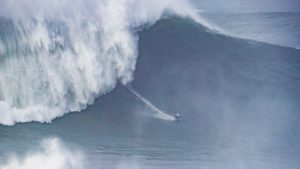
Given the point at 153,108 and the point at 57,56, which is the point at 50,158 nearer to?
the point at 57,56

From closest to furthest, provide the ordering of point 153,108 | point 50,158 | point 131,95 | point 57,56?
1. point 50,158
2. point 57,56
3. point 153,108
4. point 131,95

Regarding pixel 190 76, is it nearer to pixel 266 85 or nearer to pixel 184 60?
pixel 184 60

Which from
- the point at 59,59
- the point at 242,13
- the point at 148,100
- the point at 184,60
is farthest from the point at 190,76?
the point at 242,13

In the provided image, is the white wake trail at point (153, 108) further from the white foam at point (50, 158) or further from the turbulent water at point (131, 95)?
the white foam at point (50, 158)

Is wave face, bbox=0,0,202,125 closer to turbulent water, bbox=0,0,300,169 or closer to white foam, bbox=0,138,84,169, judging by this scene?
turbulent water, bbox=0,0,300,169

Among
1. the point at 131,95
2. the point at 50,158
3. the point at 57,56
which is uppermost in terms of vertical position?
the point at 57,56

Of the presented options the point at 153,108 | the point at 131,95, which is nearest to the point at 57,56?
the point at 131,95
